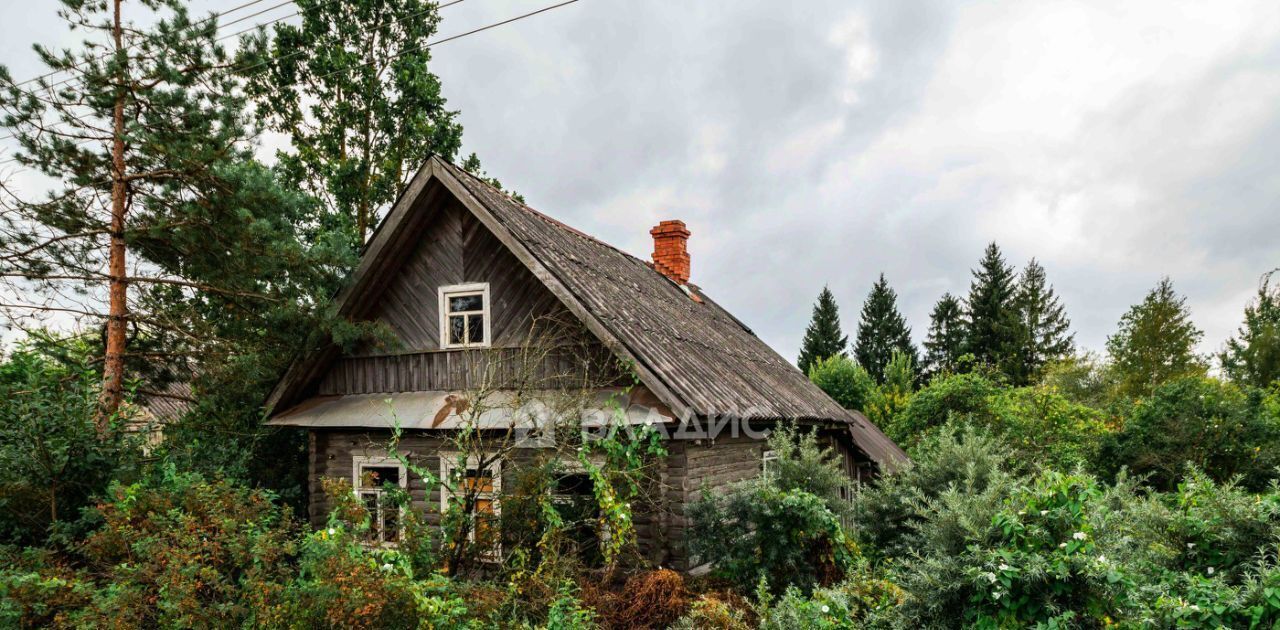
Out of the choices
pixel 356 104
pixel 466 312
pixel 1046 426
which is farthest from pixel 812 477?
pixel 356 104

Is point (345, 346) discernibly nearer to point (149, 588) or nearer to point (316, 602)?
point (149, 588)

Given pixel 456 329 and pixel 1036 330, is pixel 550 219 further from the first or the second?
pixel 1036 330

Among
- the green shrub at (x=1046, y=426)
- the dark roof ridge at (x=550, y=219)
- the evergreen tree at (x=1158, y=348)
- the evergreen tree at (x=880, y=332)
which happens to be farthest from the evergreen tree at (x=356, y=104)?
the evergreen tree at (x=880, y=332)

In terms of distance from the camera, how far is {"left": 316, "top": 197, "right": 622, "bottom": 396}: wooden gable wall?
33.3 ft

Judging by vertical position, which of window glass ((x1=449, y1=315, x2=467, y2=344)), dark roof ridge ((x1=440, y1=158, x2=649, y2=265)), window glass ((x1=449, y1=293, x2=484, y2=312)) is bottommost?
window glass ((x1=449, y1=315, x2=467, y2=344))

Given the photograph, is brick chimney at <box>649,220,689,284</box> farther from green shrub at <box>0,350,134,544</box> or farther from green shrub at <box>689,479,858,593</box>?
green shrub at <box>0,350,134,544</box>

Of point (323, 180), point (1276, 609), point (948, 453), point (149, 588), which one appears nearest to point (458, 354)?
point (149, 588)

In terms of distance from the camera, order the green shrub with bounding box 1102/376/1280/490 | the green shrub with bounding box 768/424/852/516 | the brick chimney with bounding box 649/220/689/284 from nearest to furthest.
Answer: the green shrub with bounding box 768/424/852/516, the green shrub with bounding box 1102/376/1280/490, the brick chimney with bounding box 649/220/689/284

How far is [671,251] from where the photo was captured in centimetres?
1928

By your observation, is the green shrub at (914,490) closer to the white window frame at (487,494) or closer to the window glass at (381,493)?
the white window frame at (487,494)

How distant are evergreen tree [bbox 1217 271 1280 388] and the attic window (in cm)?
2853

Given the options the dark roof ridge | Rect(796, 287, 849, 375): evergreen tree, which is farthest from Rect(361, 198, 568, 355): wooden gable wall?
Rect(796, 287, 849, 375): evergreen tree

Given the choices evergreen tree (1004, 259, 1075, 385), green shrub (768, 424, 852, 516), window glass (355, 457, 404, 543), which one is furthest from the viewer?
evergreen tree (1004, 259, 1075, 385)

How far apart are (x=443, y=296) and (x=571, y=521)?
4.20m
